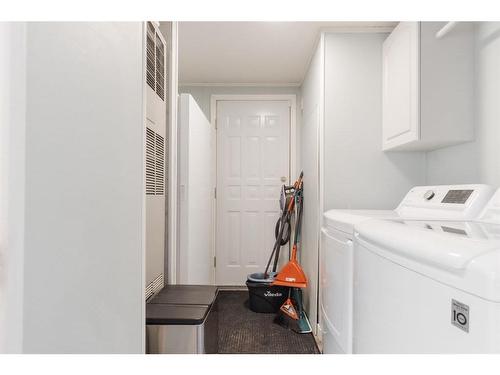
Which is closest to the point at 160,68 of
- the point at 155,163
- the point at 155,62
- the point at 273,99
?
the point at 155,62

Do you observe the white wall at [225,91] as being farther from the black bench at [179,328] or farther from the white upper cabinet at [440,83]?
the black bench at [179,328]

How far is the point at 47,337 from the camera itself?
1.84 feet

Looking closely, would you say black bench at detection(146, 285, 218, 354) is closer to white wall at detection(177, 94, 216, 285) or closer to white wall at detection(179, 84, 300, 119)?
white wall at detection(177, 94, 216, 285)

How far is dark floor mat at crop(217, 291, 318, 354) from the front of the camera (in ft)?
7.29

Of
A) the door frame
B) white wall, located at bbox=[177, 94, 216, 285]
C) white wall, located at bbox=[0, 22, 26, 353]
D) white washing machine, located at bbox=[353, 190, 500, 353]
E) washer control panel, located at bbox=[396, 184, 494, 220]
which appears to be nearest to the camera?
white wall, located at bbox=[0, 22, 26, 353]

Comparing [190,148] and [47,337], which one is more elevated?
[190,148]

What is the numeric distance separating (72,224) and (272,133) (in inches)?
122

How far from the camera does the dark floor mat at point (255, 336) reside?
7.29 feet

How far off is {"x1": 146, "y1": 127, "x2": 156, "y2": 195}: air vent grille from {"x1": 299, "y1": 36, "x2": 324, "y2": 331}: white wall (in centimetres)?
125

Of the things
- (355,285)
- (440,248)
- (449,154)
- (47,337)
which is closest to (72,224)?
(47,337)

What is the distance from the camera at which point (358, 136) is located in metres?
2.25

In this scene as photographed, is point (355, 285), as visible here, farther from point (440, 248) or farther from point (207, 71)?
point (207, 71)

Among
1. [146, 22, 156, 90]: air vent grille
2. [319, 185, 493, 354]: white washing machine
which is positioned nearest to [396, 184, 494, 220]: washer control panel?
[319, 185, 493, 354]: white washing machine

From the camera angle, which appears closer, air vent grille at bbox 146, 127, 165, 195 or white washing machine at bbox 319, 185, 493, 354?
white washing machine at bbox 319, 185, 493, 354
